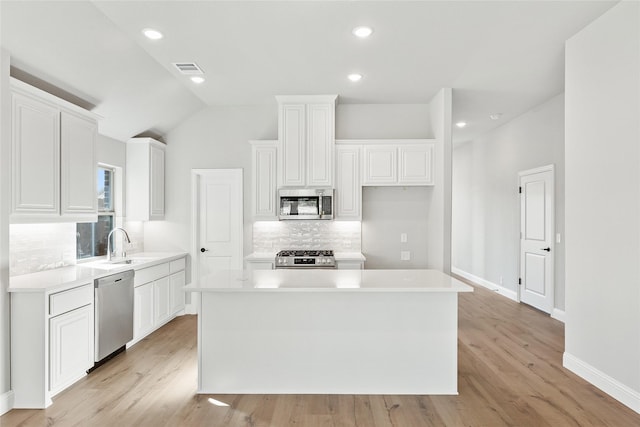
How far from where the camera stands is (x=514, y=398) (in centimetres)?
287

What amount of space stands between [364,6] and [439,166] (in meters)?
2.55

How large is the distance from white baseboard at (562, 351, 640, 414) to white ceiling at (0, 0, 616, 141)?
9.62 feet

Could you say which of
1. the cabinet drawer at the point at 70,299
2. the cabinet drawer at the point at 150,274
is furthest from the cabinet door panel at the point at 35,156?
the cabinet drawer at the point at 150,274

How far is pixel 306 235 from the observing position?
5277mm

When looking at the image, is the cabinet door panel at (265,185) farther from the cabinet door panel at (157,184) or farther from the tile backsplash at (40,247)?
the tile backsplash at (40,247)

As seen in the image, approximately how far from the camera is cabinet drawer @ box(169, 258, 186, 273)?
4953 millimetres

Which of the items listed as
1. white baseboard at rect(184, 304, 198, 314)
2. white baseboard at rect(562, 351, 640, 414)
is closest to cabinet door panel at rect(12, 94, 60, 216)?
white baseboard at rect(184, 304, 198, 314)

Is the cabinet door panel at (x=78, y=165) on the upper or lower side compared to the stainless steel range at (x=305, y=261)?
upper

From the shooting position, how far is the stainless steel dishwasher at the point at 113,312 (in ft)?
11.3

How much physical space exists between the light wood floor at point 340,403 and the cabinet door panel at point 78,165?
5.29 feet

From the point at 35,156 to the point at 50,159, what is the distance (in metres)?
0.17

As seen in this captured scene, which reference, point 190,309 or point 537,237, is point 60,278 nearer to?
point 190,309

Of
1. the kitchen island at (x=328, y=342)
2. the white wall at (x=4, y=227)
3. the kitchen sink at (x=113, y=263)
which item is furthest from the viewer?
the kitchen sink at (x=113, y=263)

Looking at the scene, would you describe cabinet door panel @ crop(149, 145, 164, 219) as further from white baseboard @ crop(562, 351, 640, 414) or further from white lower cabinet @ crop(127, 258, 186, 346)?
white baseboard @ crop(562, 351, 640, 414)
